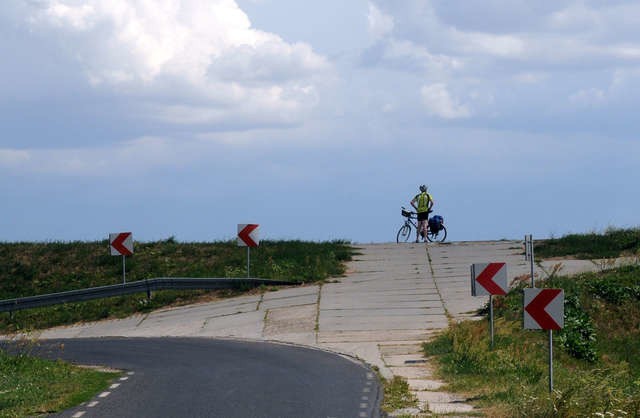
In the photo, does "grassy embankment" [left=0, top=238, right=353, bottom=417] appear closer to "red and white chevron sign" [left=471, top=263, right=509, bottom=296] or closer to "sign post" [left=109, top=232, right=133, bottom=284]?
"sign post" [left=109, top=232, right=133, bottom=284]

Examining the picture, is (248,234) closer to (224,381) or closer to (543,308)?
(224,381)

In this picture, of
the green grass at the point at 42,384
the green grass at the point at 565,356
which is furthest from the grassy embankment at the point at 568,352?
the green grass at the point at 42,384

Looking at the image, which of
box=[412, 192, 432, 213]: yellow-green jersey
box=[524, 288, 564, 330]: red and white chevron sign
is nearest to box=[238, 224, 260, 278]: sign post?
box=[412, 192, 432, 213]: yellow-green jersey

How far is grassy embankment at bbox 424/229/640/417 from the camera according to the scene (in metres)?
13.0

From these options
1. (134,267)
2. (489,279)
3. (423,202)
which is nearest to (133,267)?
(134,267)

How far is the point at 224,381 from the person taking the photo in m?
17.5

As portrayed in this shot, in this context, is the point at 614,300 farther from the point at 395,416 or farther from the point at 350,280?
the point at 395,416

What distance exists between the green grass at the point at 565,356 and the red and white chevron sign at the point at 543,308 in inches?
38.0

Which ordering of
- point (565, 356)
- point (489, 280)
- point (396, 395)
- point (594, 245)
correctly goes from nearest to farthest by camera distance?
1. point (396, 395)
2. point (489, 280)
3. point (565, 356)
4. point (594, 245)

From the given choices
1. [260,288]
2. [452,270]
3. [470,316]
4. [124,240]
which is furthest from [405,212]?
[470,316]

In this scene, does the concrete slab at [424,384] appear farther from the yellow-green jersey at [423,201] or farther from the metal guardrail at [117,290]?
the yellow-green jersey at [423,201]

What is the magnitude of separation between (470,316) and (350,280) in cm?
821

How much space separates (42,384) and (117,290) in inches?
605

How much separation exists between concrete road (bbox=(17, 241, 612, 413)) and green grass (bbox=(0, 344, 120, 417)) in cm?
534
